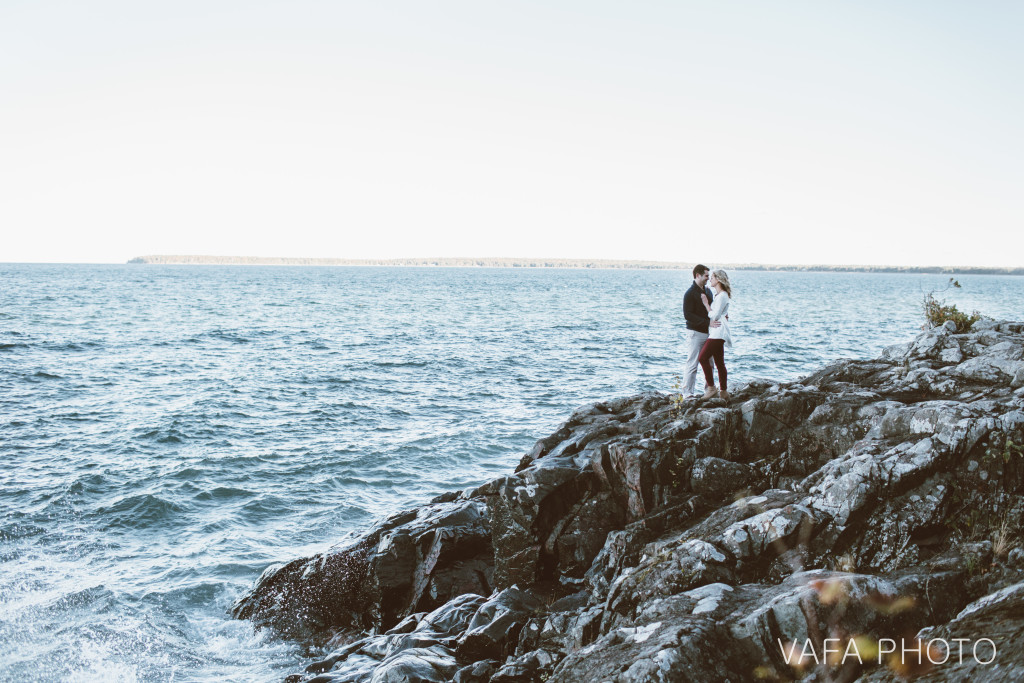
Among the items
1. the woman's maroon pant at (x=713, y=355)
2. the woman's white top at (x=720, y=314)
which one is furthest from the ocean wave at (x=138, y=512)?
the woman's white top at (x=720, y=314)

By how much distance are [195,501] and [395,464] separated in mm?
5549

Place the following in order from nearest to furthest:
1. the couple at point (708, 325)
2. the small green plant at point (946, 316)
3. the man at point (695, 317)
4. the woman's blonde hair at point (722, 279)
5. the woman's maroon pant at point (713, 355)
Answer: the woman's blonde hair at point (722, 279) < the couple at point (708, 325) < the woman's maroon pant at point (713, 355) < the man at point (695, 317) < the small green plant at point (946, 316)

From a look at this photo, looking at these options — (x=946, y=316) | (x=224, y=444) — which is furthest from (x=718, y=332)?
(x=224, y=444)

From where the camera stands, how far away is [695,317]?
44.1 feet

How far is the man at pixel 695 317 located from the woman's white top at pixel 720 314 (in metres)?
0.41

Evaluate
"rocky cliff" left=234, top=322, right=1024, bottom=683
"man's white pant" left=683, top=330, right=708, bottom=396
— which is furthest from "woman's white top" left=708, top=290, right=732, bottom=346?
"rocky cliff" left=234, top=322, right=1024, bottom=683

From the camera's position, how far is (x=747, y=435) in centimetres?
1054

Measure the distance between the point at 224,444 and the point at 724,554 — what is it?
18.9 metres

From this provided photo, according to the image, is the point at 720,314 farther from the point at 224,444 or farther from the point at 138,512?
the point at 224,444

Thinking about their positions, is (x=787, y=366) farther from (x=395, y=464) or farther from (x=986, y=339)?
(x=395, y=464)

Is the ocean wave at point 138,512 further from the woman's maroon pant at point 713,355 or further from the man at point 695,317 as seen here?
the woman's maroon pant at point 713,355

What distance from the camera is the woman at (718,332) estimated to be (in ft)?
39.7

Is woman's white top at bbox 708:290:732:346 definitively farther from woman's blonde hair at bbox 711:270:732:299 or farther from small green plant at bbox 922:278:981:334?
small green plant at bbox 922:278:981:334

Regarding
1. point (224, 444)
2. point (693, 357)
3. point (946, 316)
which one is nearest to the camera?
point (693, 357)
